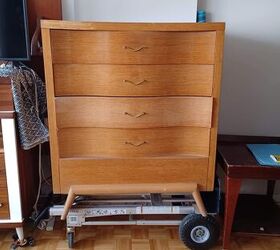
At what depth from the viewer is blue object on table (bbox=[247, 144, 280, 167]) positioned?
4.76ft

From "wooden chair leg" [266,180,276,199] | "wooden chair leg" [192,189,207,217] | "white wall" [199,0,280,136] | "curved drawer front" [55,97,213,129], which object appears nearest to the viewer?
"curved drawer front" [55,97,213,129]

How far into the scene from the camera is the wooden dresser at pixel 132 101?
1290 mm

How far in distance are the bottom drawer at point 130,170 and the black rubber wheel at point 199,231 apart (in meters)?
0.22

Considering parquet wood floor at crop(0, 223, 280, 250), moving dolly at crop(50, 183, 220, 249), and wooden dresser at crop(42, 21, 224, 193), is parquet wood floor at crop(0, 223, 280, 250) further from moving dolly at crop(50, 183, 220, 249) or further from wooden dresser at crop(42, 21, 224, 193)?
wooden dresser at crop(42, 21, 224, 193)

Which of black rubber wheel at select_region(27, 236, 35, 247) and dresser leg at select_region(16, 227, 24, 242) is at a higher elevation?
dresser leg at select_region(16, 227, 24, 242)

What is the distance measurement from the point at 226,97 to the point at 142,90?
0.73 meters

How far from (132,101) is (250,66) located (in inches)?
34.0

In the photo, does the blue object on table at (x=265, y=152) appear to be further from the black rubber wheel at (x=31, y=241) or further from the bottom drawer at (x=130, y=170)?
the black rubber wheel at (x=31, y=241)

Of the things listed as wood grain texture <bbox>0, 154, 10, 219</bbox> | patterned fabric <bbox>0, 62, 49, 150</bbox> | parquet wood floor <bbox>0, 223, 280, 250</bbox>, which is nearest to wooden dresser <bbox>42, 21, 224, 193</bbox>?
patterned fabric <bbox>0, 62, 49, 150</bbox>

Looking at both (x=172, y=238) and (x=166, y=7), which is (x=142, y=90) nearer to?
(x=166, y=7)

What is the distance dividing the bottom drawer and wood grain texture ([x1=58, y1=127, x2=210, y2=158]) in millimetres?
34

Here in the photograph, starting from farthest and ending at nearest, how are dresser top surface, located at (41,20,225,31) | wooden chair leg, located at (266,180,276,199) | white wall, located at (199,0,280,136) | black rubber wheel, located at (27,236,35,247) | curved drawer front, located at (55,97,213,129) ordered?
wooden chair leg, located at (266,180,276,199), white wall, located at (199,0,280,136), black rubber wheel, located at (27,236,35,247), curved drawer front, located at (55,97,213,129), dresser top surface, located at (41,20,225,31)

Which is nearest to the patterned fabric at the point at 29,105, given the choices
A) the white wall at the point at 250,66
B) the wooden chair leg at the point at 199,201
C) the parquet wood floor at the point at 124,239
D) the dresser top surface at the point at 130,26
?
the dresser top surface at the point at 130,26

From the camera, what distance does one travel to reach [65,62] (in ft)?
4.29
